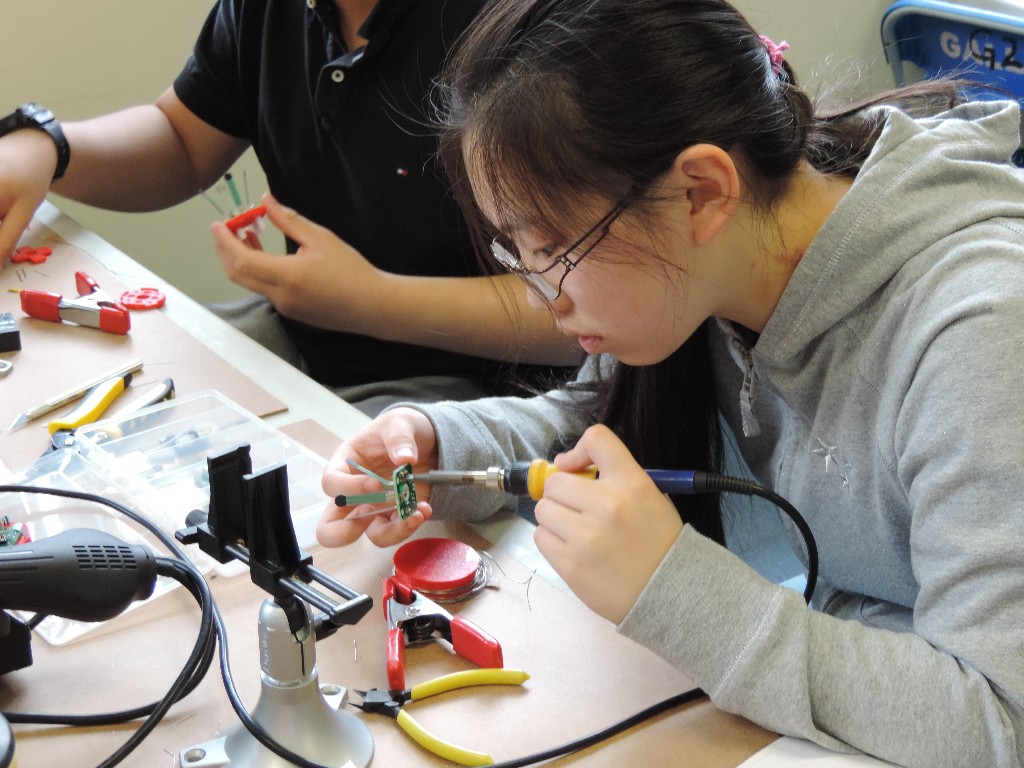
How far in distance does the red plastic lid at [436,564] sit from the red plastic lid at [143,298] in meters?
0.54

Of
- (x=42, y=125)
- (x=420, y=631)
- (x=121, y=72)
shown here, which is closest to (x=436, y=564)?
(x=420, y=631)

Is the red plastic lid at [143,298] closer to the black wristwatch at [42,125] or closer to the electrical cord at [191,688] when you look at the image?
the black wristwatch at [42,125]

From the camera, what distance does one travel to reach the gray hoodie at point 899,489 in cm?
59

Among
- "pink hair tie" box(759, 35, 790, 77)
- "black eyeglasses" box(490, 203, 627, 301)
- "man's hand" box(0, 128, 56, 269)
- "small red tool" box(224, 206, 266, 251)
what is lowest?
"small red tool" box(224, 206, 266, 251)

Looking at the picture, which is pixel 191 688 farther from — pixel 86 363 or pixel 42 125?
pixel 42 125

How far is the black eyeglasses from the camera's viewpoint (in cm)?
72

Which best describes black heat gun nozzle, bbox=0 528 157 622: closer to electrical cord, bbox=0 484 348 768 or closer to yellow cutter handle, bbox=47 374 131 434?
electrical cord, bbox=0 484 348 768

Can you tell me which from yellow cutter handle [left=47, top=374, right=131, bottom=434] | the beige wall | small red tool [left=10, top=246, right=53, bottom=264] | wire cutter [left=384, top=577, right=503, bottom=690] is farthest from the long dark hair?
the beige wall

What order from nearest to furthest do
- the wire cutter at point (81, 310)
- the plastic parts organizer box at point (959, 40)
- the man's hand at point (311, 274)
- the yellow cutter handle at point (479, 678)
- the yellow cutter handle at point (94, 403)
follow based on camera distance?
1. the yellow cutter handle at point (479, 678)
2. the yellow cutter handle at point (94, 403)
3. the wire cutter at point (81, 310)
4. the man's hand at point (311, 274)
5. the plastic parts organizer box at point (959, 40)

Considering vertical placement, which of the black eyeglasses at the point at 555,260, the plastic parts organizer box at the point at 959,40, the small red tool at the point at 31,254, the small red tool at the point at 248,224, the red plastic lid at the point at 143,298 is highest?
the black eyeglasses at the point at 555,260

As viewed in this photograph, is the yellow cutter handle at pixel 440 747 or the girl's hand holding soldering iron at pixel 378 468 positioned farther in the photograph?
the girl's hand holding soldering iron at pixel 378 468

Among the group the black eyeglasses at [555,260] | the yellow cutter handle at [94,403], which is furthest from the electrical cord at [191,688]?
the black eyeglasses at [555,260]

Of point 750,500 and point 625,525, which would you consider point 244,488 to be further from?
point 750,500

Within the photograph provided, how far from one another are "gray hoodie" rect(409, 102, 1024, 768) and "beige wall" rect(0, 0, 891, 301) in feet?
3.62
